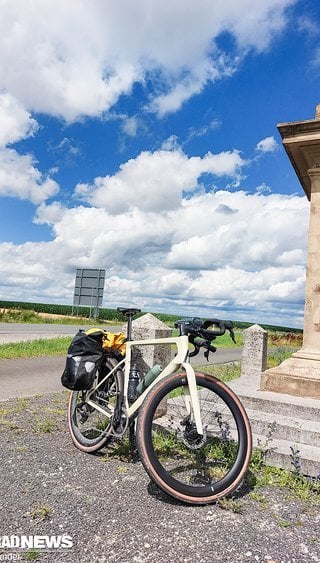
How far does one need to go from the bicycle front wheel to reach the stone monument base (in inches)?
61.6

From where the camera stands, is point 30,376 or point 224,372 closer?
point 30,376

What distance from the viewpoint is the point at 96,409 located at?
4.09 meters

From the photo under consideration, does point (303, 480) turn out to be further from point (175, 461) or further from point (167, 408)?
point (167, 408)

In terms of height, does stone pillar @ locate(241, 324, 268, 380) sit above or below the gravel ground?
above

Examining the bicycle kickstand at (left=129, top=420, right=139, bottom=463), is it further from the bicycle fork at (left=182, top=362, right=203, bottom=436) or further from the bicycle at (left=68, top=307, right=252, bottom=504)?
the bicycle fork at (left=182, top=362, right=203, bottom=436)

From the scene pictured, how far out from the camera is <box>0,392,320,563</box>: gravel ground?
2422 millimetres

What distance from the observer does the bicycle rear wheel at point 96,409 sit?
3941 mm

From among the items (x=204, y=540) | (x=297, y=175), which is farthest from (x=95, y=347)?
(x=297, y=175)

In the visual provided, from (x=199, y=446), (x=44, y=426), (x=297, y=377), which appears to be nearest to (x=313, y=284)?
(x=297, y=377)

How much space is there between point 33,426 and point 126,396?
1.80 meters

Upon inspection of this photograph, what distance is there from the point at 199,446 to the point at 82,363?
4.60 ft

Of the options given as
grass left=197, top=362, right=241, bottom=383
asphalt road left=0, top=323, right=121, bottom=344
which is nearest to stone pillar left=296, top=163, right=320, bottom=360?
grass left=197, top=362, right=241, bottom=383

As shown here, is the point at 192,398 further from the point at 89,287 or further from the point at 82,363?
the point at 89,287

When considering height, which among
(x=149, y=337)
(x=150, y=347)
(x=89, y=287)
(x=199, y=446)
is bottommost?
(x=199, y=446)
